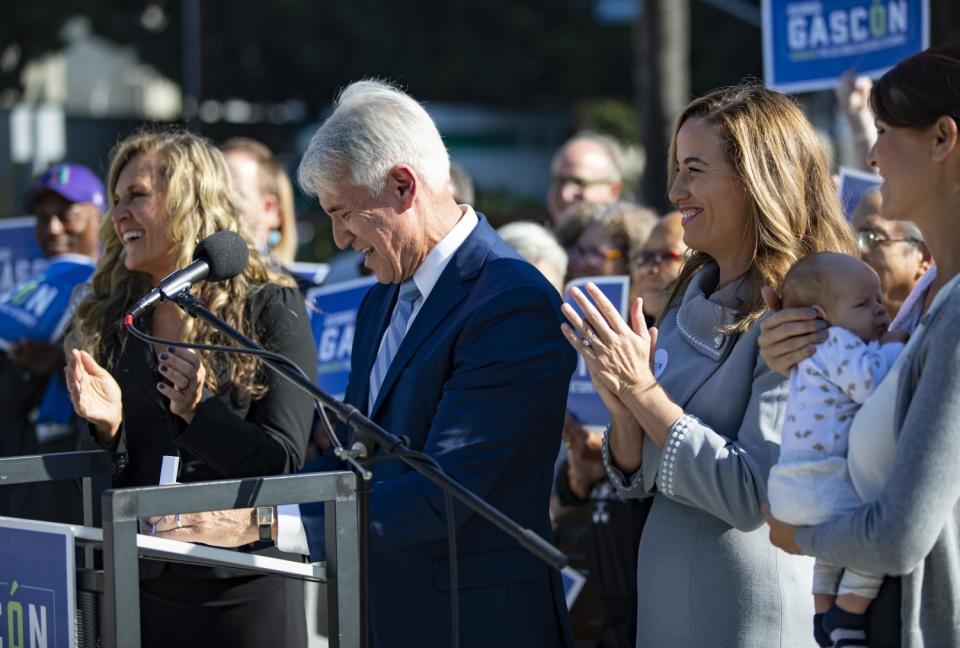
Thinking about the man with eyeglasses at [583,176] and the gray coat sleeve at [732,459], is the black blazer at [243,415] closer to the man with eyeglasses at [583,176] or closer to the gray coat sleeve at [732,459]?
the gray coat sleeve at [732,459]

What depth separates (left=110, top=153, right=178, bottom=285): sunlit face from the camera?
410 cm

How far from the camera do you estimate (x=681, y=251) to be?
5.31 m

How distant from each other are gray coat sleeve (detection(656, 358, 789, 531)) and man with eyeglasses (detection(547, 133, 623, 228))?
4.65 meters

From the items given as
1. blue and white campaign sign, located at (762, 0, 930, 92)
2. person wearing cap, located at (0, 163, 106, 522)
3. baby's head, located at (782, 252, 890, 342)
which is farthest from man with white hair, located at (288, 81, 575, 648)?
blue and white campaign sign, located at (762, 0, 930, 92)

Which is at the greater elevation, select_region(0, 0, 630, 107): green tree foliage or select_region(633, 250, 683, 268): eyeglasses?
select_region(0, 0, 630, 107): green tree foliage

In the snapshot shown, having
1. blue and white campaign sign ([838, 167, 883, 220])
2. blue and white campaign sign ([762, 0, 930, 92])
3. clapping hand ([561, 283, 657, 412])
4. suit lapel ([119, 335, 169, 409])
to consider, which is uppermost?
blue and white campaign sign ([762, 0, 930, 92])

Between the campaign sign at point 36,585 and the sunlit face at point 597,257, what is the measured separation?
3.83 metres

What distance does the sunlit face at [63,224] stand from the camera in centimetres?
634

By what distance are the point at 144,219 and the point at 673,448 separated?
2.03m

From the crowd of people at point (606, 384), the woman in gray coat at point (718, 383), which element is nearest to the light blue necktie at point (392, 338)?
the crowd of people at point (606, 384)

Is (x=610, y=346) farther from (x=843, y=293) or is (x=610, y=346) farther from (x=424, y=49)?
(x=424, y=49)

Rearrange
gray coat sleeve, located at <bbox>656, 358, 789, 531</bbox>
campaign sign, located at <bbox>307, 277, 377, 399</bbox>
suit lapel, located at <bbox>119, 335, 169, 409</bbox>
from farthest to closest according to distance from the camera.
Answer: campaign sign, located at <bbox>307, 277, 377, 399</bbox>, suit lapel, located at <bbox>119, 335, 169, 409</bbox>, gray coat sleeve, located at <bbox>656, 358, 789, 531</bbox>

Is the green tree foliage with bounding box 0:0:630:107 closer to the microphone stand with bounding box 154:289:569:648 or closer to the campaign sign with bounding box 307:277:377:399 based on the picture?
the campaign sign with bounding box 307:277:377:399

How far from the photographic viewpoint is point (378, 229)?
3.28 meters
